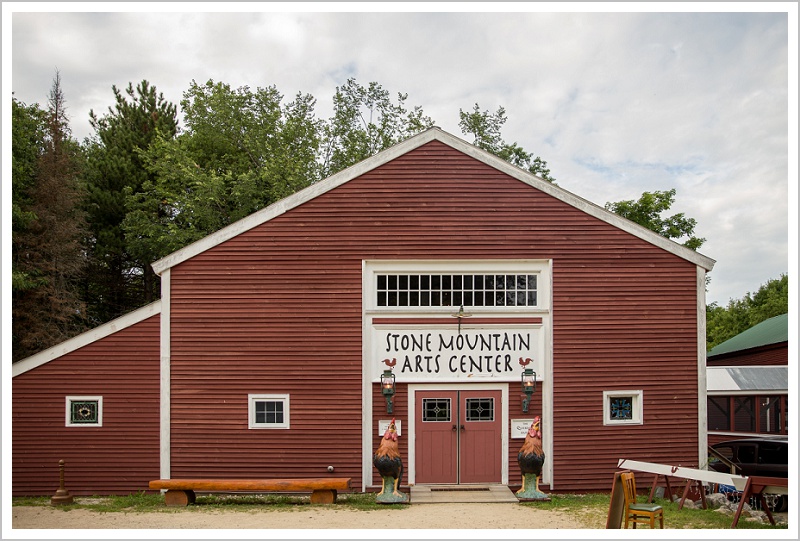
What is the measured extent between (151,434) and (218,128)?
19839 mm

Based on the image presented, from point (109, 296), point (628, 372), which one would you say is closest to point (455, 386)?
point (628, 372)

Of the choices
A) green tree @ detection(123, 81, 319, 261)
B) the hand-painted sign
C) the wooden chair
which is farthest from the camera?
green tree @ detection(123, 81, 319, 261)

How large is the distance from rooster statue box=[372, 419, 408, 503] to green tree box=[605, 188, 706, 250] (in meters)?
20.6

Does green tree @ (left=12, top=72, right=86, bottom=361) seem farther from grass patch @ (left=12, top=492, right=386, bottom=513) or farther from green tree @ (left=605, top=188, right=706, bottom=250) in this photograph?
green tree @ (left=605, top=188, right=706, bottom=250)

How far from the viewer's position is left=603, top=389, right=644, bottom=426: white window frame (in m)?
13.5

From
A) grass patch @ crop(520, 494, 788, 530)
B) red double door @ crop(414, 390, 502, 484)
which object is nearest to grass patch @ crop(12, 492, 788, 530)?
grass patch @ crop(520, 494, 788, 530)

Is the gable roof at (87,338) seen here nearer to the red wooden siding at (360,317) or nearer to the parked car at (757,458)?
the red wooden siding at (360,317)

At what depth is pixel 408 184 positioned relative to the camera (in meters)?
13.5

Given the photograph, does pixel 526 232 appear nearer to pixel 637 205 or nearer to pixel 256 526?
pixel 256 526

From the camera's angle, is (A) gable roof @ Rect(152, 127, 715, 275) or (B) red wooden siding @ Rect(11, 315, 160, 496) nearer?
(B) red wooden siding @ Rect(11, 315, 160, 496)

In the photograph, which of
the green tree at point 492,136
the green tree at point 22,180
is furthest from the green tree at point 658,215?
the green tree at point 22,180

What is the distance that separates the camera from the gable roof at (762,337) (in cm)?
2232

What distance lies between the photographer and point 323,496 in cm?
1245

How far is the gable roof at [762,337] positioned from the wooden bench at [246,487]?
15.6m
